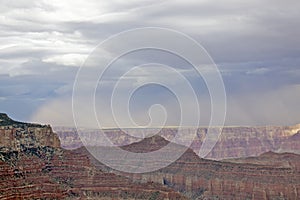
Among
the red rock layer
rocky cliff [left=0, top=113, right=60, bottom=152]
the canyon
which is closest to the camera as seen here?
the red rock layer

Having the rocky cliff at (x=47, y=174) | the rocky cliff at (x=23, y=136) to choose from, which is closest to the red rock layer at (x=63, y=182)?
the rocky cliff at (x=47, y=174)

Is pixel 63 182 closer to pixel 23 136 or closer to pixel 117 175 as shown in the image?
pixel 23 136

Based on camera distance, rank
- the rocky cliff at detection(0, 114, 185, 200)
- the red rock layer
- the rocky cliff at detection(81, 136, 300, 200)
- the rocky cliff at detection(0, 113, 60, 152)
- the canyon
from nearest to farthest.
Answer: the red rock layer < the rocky cliff at detection(0, 114, 185, 200) < the canyon < the rocky cliff at detection(0, 113, 60, 152) < the rocky cliff at detection(81, 136, 300, 200)

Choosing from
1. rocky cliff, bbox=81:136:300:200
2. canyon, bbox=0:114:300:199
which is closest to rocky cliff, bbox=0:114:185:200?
canyon, bbox=0:114:300:199

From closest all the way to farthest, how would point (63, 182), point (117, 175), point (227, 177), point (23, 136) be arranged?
point (23, 136) < point (63, 182) < point (117, 175) < point (227, 177)

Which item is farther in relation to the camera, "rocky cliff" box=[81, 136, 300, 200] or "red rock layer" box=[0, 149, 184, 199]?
"rocky cliff" box=[81, 136, 300, 200]

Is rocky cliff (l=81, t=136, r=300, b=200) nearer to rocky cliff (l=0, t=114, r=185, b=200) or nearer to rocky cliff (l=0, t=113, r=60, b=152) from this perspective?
rocky cliff (l=0, t=114, r=185, b=200)

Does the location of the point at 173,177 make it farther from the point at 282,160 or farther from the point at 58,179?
the point at 58,179

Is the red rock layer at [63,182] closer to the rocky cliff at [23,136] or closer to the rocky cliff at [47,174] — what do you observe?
the rocky cliff at [47,174]

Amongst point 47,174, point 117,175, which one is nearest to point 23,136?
point 47,174

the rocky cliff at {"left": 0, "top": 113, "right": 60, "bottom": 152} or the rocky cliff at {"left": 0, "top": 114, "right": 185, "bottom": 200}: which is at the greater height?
the rocky cliff at {"left": 0, "top": 113, "right": 60, "bottom": 152}

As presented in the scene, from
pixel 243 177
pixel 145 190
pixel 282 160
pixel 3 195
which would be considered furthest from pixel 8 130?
pixel 282 160
